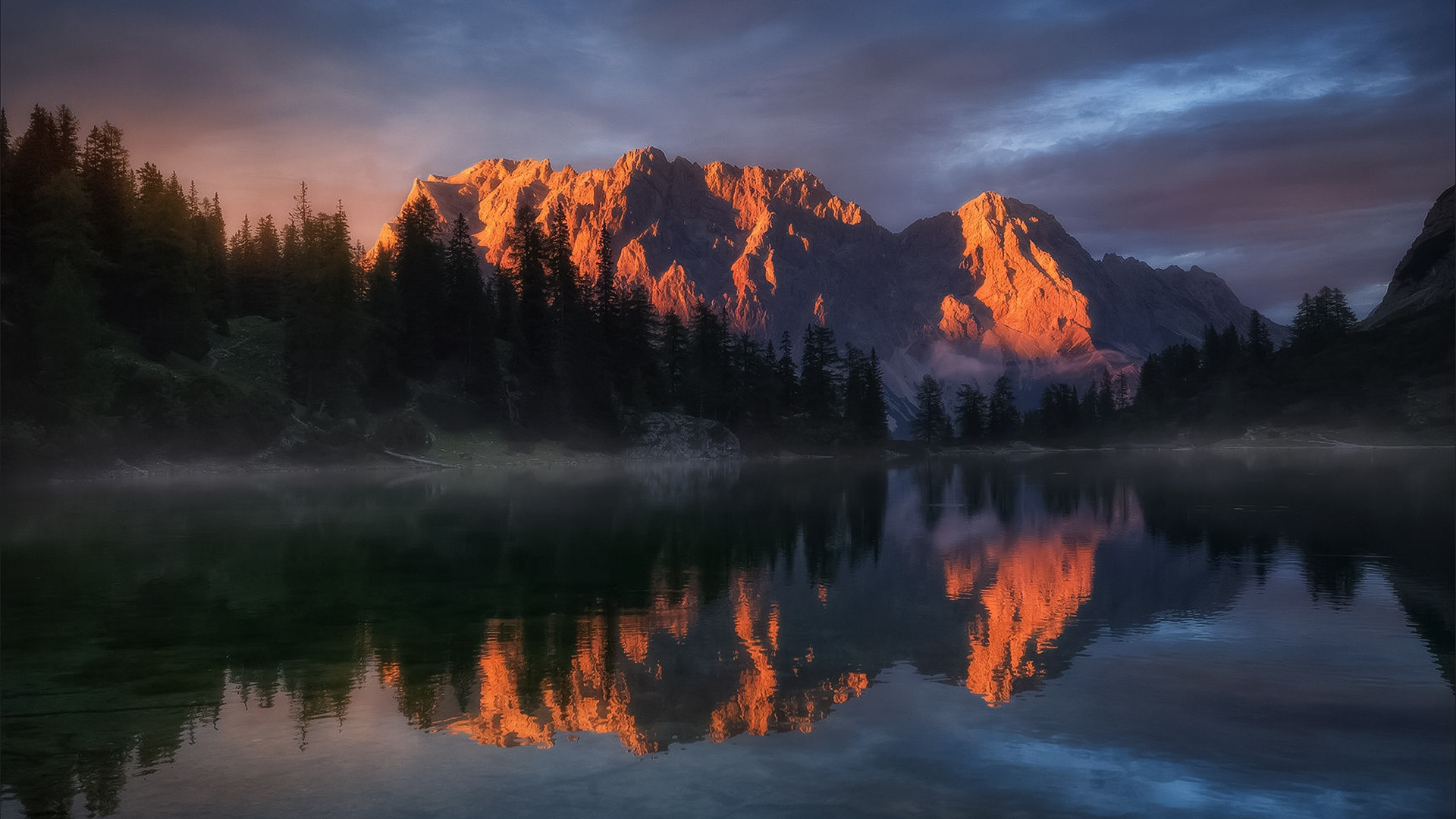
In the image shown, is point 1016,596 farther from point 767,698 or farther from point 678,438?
point 678,438

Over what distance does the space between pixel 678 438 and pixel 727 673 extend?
125 metres

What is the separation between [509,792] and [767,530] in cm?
3044

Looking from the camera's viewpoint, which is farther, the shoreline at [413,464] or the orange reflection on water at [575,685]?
the shoreline at [413,464]

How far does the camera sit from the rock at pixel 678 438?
137 meters

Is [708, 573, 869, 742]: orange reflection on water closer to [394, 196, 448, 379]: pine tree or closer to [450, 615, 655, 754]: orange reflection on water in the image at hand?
[450, 615, 655, 754]: orange reflection on water

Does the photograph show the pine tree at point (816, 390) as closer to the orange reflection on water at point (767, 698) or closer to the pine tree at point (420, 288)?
the pine tree at point (420, 288)

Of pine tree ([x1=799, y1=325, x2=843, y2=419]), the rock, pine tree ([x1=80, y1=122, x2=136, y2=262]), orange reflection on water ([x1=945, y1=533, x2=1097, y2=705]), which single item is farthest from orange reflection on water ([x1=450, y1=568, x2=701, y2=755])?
pine tree ([x1=799, y1=325, x2=843, y2=419])

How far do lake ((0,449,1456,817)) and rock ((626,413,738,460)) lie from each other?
97409mm

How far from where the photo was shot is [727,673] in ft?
54.4

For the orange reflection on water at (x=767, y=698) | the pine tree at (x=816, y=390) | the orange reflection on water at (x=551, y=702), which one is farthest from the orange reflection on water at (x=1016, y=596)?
the pine tree at (x=816, y=390)

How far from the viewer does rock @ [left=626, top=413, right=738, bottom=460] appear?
448ft

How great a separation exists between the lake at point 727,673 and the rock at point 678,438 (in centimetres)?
9741

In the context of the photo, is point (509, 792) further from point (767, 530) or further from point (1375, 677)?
point (767, 530)

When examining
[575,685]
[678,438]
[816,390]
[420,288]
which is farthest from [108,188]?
[816,390]
